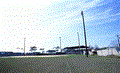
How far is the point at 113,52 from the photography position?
16.4 meters

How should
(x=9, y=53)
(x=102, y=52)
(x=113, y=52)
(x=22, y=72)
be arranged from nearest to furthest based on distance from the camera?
A: (x=22, y=72)
(x=113, y=52)
(x=102, y=52)
(x=9, y=53)

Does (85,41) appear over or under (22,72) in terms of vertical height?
over

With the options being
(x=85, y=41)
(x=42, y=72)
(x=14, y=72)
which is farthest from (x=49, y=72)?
(x=85, y=41)

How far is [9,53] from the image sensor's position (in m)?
30.3

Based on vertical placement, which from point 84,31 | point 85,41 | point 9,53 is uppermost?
point 84,31

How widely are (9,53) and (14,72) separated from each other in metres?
28.5

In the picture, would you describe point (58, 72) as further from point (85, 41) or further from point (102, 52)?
point (102, 52)

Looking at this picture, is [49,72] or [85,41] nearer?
[49,72]

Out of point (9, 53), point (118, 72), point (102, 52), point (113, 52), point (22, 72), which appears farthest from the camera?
point (9, 53)

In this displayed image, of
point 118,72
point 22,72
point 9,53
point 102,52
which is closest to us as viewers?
point 118,72

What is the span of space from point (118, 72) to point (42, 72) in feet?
10.4

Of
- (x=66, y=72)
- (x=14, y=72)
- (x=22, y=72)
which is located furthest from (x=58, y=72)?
(x=14, y=72)

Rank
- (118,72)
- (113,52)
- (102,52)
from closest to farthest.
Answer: (118,72) → (113,52) → (102,52)

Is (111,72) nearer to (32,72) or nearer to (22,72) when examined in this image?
(32,72)
